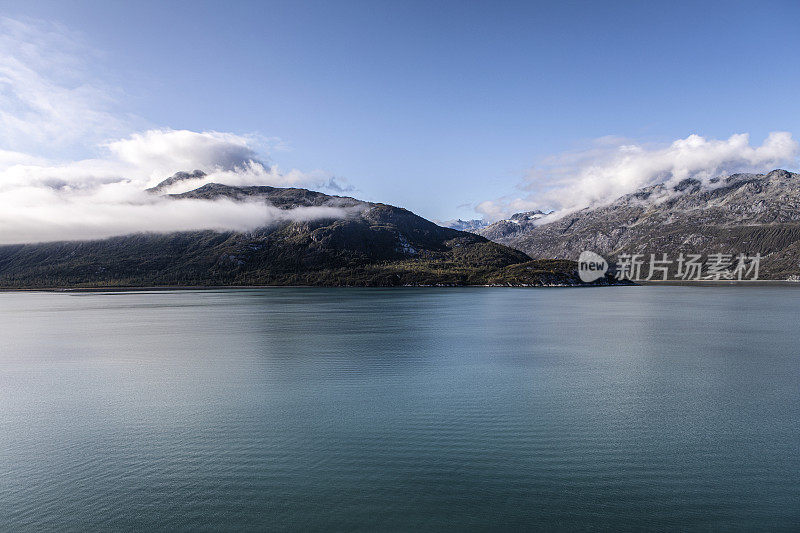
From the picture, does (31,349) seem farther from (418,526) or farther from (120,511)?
(418,526)

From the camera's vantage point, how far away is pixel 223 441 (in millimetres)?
26578

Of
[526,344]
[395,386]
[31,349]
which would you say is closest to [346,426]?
[395,386]

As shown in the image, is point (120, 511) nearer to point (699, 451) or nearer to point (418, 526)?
point (418, 526)

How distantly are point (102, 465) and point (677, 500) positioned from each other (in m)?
27.3

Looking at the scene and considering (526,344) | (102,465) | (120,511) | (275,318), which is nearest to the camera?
(120,511)

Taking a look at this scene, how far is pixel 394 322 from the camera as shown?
311ft

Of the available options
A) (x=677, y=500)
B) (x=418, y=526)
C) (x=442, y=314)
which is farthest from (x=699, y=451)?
(x=442, y=314)

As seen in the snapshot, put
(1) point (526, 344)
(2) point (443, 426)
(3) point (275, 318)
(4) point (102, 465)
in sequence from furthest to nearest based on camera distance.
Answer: (3) point (275, 318), (1) point (526, 344), (2) point (443, 426), (4) point (102, 465)

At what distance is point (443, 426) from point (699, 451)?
46.1 feet

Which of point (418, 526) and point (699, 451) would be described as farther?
point (699, 451)

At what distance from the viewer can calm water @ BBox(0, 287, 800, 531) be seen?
18625 millimetres

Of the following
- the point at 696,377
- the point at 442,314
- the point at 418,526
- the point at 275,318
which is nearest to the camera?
the point at 418,526

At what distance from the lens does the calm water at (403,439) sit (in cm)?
1862

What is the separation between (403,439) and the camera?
2661 centimetres
